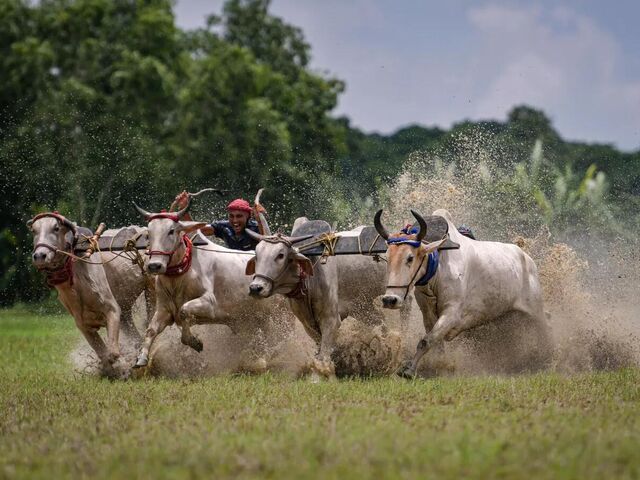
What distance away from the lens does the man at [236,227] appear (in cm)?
1204

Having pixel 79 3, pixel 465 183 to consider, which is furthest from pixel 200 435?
pixel 79 3

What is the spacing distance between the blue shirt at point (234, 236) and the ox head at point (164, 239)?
3.98ft

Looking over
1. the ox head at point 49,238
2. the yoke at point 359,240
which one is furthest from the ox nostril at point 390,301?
the ox head at point 49,238

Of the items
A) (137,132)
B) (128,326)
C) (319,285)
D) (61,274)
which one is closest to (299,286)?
(319,285)

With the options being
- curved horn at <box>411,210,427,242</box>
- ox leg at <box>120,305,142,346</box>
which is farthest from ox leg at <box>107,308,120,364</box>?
curved horn at <box>411,210,427,242</box>

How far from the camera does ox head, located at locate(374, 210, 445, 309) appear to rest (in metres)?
9.98

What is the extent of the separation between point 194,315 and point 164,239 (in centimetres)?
82

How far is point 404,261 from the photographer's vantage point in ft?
33.1

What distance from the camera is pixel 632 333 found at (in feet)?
39.4

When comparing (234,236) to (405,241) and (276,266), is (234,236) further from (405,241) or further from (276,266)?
(405,241)

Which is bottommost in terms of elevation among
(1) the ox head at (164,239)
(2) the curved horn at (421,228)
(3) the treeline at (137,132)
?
(1) the ox head at (164,239)

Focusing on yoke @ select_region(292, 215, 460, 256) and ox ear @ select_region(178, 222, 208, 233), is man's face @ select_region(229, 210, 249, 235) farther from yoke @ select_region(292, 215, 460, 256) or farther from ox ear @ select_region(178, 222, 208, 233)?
yoke @ select_region(292, 215, 460, 256)

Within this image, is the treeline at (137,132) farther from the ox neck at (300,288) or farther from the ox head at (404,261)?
the ox head at (404,261)

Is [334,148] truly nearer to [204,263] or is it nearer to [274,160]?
[274,160]
